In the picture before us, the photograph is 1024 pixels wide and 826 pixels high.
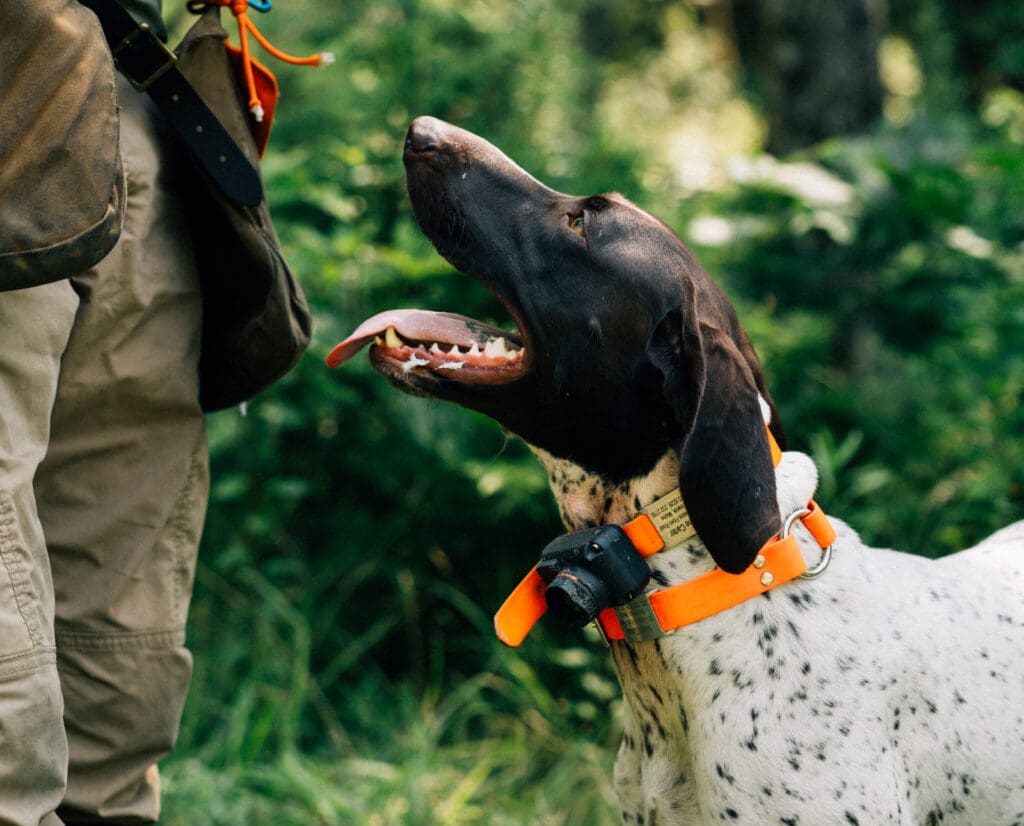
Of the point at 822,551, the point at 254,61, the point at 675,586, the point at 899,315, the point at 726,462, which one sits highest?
the point at 254,61

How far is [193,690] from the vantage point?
395 cm

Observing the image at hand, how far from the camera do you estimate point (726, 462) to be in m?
2.08

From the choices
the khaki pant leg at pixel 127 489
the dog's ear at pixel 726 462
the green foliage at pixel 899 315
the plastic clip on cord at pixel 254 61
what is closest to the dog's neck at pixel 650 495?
the dog's ear at pixel 726 462

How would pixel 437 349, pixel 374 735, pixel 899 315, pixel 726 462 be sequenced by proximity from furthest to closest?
pixel 899 315 → pixel 374 735 → pixel 437 349 → pixel 726 462

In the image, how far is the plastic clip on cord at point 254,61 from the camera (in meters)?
2.48

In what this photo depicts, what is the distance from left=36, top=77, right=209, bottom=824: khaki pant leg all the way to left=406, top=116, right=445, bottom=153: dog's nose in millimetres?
504

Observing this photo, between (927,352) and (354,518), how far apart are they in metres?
2.57

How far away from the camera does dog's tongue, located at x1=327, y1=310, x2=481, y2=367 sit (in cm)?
244

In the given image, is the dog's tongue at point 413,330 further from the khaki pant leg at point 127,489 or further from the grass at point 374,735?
the grass at point 374,735

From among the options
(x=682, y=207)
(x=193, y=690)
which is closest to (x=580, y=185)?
(x=682, y=207)

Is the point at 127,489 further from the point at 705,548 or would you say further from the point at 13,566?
the point at 705,548

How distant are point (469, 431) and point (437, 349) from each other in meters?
1.98

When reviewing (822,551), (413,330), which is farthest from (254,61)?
(822,551)

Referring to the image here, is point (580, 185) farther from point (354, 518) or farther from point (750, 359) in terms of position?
point (750, 359)
